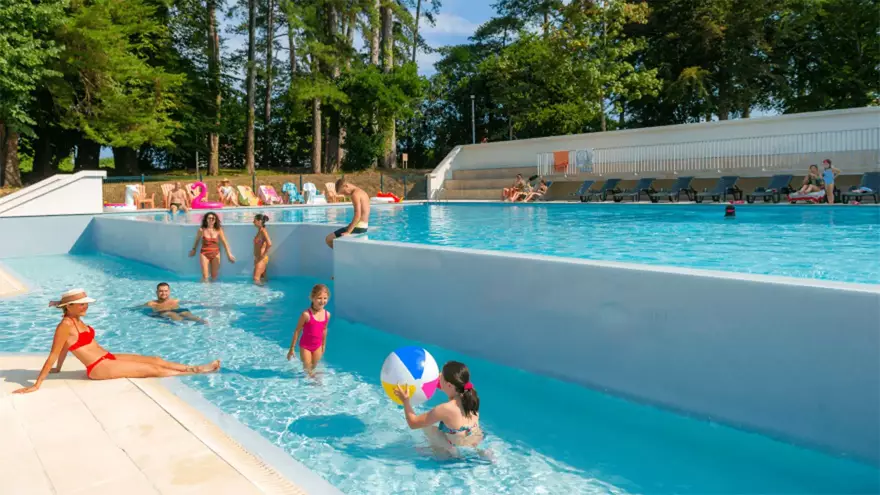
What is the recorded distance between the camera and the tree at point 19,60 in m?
22.3

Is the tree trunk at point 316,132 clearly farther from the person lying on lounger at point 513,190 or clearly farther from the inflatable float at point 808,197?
the inflatable float at point 808,197

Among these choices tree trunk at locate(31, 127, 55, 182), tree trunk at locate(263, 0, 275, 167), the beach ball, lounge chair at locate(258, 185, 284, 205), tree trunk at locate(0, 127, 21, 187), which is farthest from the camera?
tree trunk at locate(263, 0, 275, 167)

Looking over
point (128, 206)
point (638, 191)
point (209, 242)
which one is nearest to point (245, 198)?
point (128, 206)

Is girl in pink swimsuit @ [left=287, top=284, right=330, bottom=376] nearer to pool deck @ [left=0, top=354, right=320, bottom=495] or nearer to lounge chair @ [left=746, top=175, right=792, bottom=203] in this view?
pool deck @ [left=0, top=354, right=320, bottom=495]

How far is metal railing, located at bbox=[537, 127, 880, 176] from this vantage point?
63.0 feet

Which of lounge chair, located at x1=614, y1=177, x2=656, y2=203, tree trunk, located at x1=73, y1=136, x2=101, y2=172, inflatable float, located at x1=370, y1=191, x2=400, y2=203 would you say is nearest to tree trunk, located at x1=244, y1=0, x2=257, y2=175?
tree trunk, located at x1=73, y1=136, x2=101, y2=172

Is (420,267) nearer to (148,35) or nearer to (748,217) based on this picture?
(748,217)

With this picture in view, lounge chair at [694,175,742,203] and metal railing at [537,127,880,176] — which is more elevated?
metal railing at [537,127,880,176]

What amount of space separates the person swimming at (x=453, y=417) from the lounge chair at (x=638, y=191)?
17.7m

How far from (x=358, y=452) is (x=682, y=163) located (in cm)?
2041

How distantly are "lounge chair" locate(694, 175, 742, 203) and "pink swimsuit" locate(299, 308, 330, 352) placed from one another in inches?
623

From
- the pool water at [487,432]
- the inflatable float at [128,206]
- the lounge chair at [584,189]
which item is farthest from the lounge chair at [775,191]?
the inflatable float at [128,206]

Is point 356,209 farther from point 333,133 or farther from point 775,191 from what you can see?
point 333,133

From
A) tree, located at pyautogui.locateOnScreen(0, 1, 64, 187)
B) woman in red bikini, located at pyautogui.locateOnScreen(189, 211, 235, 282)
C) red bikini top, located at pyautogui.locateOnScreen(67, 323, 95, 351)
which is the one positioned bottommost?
red bikini top, located at pyautogui.locateOnScreen(67, 323, 95, 351)
